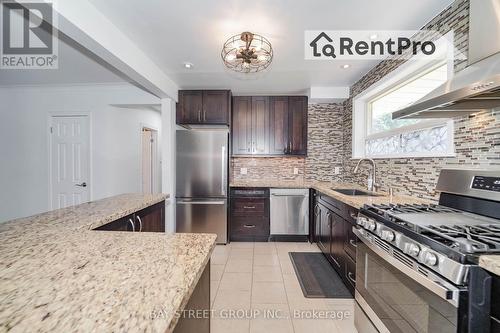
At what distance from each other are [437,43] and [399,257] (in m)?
1.71

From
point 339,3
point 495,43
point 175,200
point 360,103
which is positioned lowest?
point 175,200

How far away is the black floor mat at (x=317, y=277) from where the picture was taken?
2307 mm

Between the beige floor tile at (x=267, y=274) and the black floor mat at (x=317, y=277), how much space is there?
213mm

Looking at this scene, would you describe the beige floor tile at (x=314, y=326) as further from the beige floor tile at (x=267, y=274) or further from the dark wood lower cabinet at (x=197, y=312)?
the dark wood lower cabinet at (x=197, y=312)

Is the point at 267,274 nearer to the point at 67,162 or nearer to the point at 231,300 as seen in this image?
the point at 231,300

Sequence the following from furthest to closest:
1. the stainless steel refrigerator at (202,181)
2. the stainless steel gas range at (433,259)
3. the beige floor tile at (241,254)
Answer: the stainless steel refrigerator at (202,181) < the beige floor tile at (241,254) < the stainless steel gas range at (433,259)

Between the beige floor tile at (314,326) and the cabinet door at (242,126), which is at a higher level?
the cabinet door at (242,126)

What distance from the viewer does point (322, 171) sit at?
4086mm

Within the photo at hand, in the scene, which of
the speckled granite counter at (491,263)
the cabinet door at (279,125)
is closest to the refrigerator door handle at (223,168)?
the cabinet door at (279,125)

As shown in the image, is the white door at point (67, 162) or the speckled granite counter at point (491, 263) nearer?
the speckled granite counter at point (491, 263)

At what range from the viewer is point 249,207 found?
3.71 meters

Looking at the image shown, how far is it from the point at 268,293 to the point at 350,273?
779mm

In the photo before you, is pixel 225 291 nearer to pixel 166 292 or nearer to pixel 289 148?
pixel 166 292

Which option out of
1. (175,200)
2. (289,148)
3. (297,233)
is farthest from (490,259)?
(175,200)
